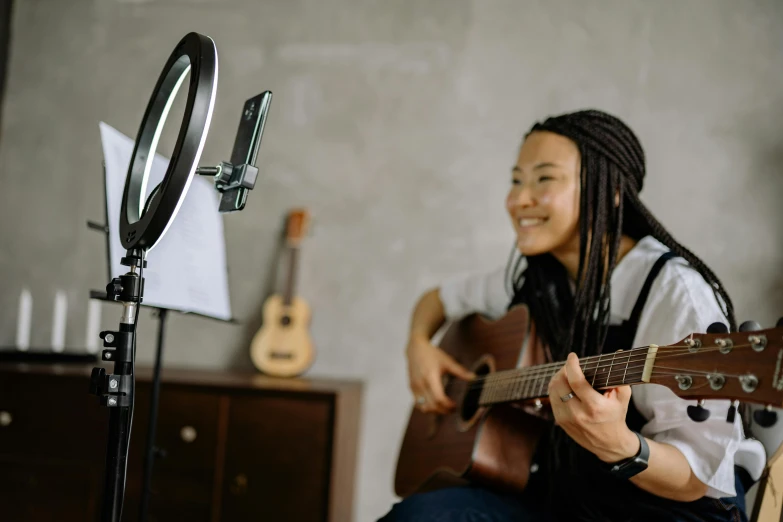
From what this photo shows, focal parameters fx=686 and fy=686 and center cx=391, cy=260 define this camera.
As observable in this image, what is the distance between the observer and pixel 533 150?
1531 millimetres

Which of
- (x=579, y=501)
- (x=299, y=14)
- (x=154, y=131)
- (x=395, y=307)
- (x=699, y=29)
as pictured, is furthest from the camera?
(x=299, y=14)

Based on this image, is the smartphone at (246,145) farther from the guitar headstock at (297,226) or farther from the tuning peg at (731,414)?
the guitar headstock at (297,226)

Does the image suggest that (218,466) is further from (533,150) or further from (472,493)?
(533,150)

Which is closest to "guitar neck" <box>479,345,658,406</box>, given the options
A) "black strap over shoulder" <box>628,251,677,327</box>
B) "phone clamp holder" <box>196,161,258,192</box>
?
"black strap over shoulder" <box>628,251,677,327</box>

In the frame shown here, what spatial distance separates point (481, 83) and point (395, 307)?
872 mm

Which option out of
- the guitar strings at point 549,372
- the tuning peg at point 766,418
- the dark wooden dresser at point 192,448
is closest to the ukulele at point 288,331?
the dark wooden dresser at point 192,448

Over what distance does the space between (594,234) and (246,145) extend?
76 cm

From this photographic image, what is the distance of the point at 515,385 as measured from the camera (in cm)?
136

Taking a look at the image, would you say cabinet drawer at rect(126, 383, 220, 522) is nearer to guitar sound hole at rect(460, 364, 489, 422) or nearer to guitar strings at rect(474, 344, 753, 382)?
guitar sound hole at rect(460, 364, 489, 422)

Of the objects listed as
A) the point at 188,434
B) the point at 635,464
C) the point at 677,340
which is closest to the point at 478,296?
the point at 677,340

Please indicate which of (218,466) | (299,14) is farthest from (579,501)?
(299,14)

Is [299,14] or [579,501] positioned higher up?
[299,14]

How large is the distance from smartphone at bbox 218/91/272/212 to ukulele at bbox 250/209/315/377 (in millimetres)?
1438

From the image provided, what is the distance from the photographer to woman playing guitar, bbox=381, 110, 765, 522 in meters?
1.11
